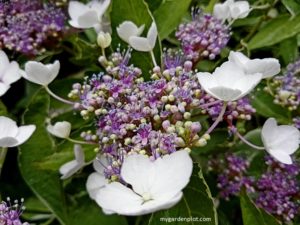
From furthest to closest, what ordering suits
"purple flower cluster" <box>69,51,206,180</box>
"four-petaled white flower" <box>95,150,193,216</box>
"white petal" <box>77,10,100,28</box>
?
"white petal" <box>77,10,100,28</box>
"purple flower cluster" <box>69,51,206,180</box>
"four-petaled white flower" <box>95,150,193,216</box>

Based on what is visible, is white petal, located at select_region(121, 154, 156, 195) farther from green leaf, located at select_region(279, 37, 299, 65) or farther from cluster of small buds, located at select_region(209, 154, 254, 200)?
green leaf, located at select_region(279, 37, 299, 65)

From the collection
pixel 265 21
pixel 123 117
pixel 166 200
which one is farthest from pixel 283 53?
pixel 166 200

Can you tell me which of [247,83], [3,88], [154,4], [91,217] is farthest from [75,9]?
[247,83]

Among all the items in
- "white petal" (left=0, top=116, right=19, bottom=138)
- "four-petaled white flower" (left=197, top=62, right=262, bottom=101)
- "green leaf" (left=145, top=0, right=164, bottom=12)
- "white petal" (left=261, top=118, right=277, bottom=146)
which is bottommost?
"white petal" (left=261, top=118, right=277, bottom=146)

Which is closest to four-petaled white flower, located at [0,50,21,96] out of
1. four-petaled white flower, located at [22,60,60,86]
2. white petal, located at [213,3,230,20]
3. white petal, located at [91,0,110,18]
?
four-petaled white flower, located at [22,60,60,86]

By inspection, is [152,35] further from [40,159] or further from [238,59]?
[40,159]

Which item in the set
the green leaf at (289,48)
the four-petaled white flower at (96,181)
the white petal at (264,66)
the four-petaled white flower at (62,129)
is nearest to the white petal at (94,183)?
the four-petaled white flower at (96,181)

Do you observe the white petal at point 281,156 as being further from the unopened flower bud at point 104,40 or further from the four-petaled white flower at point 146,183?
the unopened flower bud at point 104,40
